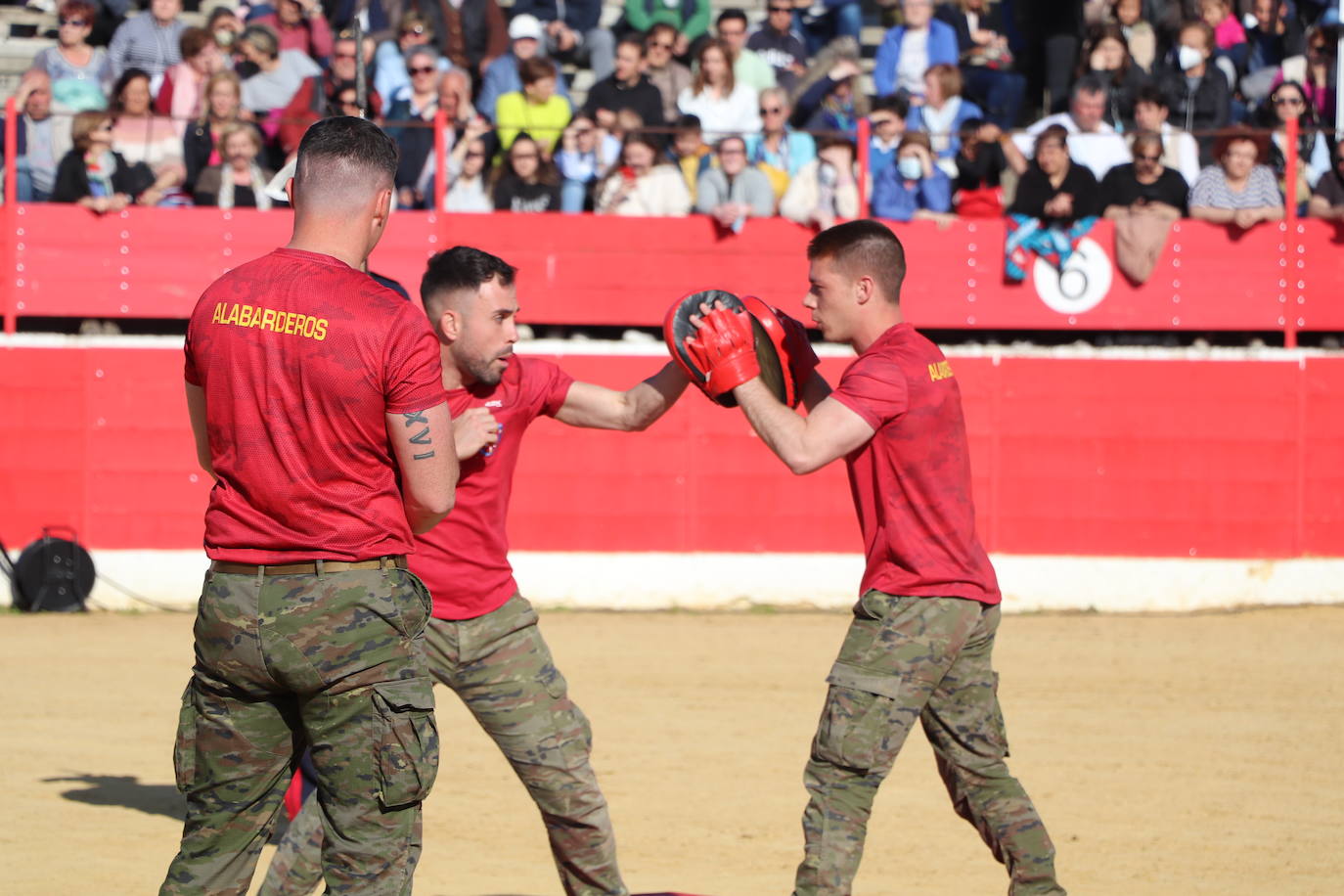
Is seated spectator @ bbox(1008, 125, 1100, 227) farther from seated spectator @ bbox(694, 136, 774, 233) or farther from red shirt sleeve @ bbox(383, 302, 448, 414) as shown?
red shirt sleeve @ bbox(383, 302, 448, 414)

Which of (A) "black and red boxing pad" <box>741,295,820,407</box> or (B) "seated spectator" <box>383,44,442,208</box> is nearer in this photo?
(A) "black and red boxing pad" <box>741,295,820,407</box>

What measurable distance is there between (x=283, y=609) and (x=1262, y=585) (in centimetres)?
1032

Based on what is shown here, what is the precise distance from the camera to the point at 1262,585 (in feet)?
40.5

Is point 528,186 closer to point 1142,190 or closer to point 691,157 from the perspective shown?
point 691,157

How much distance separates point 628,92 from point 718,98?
747 mm

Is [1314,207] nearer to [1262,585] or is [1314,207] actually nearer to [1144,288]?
[1144,288]

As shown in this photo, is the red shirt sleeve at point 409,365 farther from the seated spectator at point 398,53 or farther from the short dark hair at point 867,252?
the seated spectator at point 398,53

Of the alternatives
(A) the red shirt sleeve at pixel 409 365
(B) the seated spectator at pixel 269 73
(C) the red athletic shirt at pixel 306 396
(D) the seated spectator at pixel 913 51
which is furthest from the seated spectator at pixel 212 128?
(A) the red shirt sleeve at pixel 409 365

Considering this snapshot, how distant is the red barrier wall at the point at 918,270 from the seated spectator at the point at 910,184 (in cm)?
14

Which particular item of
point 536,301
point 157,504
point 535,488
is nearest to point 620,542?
Answer: point 535,488

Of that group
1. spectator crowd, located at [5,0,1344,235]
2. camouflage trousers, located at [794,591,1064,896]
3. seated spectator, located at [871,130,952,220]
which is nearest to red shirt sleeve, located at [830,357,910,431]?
camouflage trousers, located at [794,591,1064,896]

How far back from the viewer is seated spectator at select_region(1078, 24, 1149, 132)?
44.7 ft

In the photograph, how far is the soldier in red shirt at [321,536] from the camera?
3498 mm

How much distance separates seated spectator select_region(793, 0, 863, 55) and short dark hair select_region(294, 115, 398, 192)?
39.8 ft
